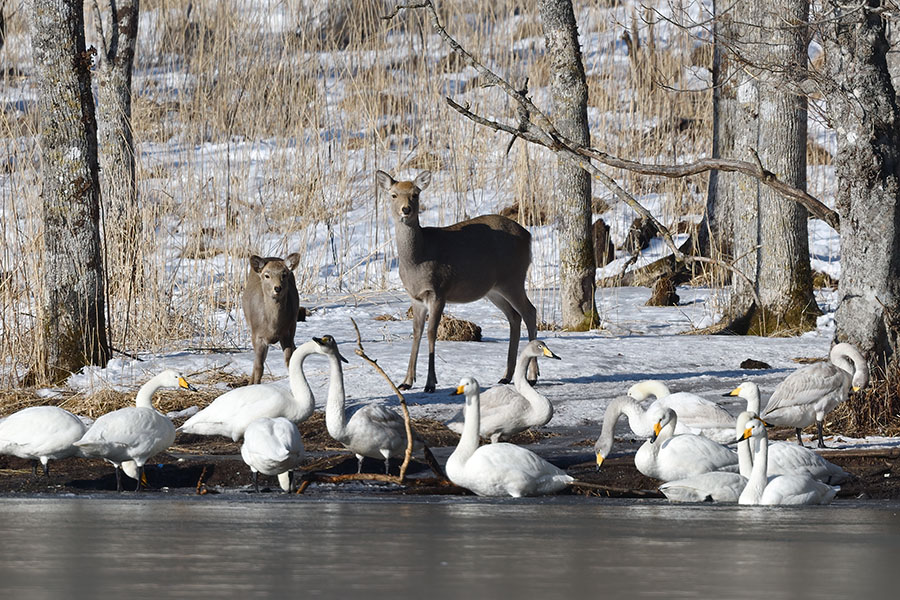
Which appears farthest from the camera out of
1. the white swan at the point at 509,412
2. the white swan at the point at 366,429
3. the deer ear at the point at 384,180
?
the deer ear at the point at 384,180

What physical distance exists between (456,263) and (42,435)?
5357 millimetres

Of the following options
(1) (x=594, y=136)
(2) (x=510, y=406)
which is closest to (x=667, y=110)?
(1) (x=594, y=136)

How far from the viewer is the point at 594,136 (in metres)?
21.8

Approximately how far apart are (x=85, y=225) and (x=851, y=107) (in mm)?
6162

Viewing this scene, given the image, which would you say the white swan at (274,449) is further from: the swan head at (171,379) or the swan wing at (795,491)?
the swan wing at (795,491)

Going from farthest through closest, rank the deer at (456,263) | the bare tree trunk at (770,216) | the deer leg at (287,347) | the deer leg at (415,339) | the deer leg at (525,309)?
the bare tree trunk at (770,216) < the deer leg at (525,309) < the deer at (456,263) < the deer leg at (415,339) < the deer leg at (287,347)

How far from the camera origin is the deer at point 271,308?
1130 centimetres

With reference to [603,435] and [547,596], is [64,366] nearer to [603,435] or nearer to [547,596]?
[603,435]

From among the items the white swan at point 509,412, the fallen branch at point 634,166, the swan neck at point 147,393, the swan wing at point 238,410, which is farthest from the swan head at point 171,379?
the fallen branch at point 634,166

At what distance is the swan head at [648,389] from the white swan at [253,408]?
88.3 inches

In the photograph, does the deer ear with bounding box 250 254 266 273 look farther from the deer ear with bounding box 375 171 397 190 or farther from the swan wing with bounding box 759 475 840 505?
the swan wing with bounding box 759 475 840 505

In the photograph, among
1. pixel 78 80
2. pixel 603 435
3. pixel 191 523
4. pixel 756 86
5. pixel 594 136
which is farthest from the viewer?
pixel 594 136

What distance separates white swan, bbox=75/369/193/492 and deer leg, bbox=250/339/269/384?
2957 mm

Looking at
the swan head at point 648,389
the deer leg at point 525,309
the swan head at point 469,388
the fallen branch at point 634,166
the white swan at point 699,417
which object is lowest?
the white swan at point 699,417
